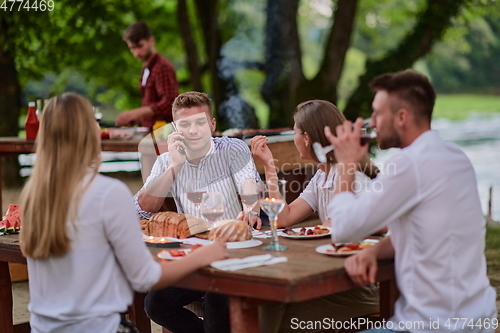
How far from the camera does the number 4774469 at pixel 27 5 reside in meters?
11.1

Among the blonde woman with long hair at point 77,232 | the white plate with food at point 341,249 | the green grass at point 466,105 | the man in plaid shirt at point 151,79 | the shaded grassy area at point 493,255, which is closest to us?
the blonde woman with long hair at point 77,232

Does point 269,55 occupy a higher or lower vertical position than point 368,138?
higher

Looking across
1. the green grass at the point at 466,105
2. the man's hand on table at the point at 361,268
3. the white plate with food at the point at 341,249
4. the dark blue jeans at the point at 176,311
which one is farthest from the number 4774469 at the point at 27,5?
the green grass at the point at 466,105

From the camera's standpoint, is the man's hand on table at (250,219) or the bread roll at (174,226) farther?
the man's hand on table at (250,219)

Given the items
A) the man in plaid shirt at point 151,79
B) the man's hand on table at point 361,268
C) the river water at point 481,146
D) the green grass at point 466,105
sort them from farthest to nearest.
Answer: the green grass at point 466,105, the river water at point 481,146, the man in plaid shirt at point 151,79, the man's hand on table at point 361,268

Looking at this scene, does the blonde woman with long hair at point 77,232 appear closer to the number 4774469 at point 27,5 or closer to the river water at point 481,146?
the river water at point 481,146

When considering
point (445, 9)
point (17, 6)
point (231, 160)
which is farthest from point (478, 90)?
point (231, 160)

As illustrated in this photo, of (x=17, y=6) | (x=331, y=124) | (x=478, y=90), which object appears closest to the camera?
(x=331, y=124)

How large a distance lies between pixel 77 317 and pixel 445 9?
1038 centimetres

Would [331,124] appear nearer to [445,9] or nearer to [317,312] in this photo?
[317,312]

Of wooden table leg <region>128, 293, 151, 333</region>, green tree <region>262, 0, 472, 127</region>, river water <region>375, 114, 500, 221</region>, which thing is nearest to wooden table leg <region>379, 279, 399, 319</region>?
wooden table leg <region>128, 293, 151, 333</region>

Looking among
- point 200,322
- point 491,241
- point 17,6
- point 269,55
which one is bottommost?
point 491,241

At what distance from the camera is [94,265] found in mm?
2328

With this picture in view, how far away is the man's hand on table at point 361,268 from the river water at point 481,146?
7743 millimetres
